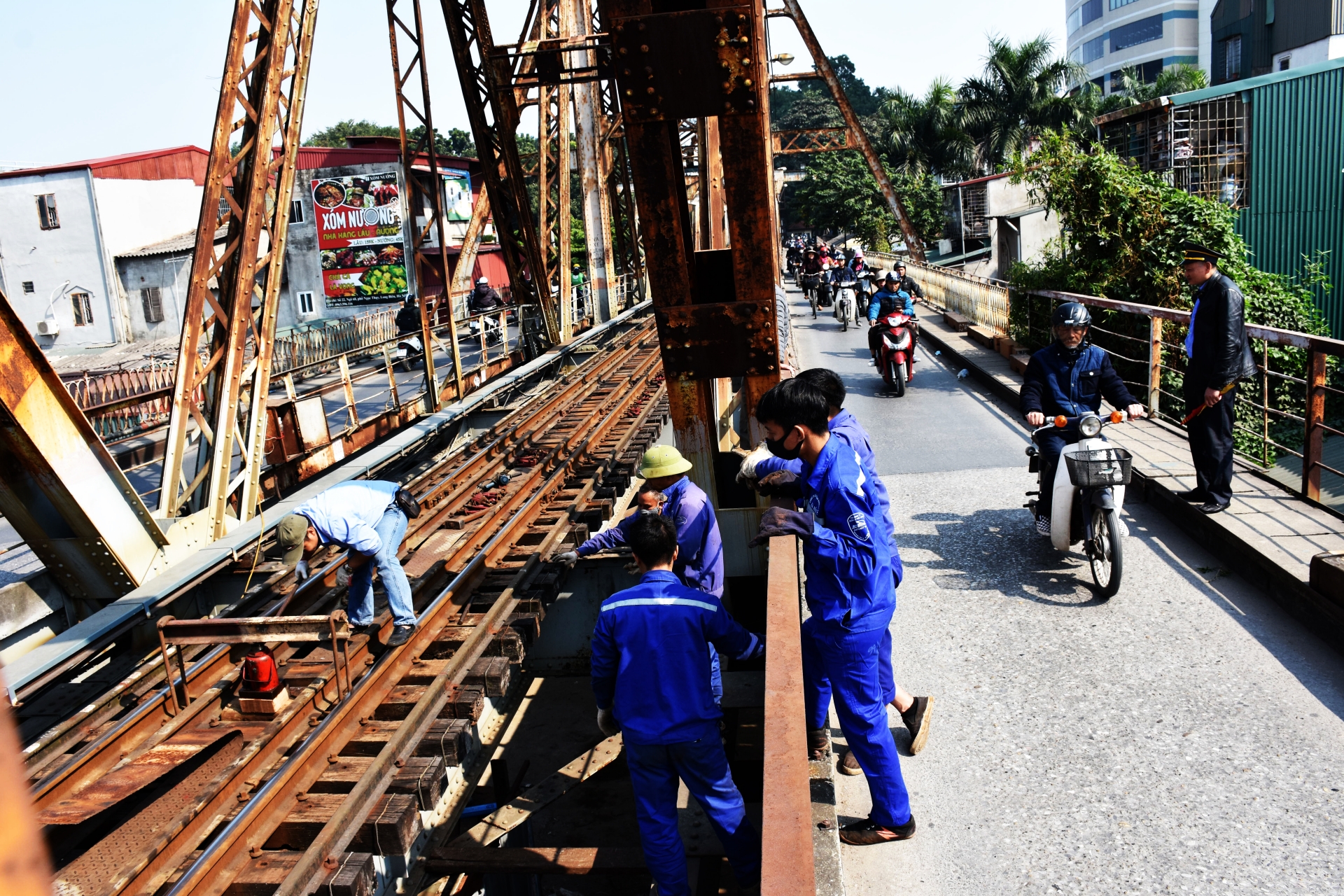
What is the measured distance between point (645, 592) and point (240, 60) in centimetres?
570

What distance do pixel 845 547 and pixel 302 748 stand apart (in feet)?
9.99

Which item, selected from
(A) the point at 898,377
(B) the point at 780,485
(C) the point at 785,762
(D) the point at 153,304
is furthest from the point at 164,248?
(C) the point at 785,762

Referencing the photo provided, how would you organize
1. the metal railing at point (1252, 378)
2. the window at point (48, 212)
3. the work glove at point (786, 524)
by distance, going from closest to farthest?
the work glove at point (786, 524), the metal railing at point (1252, 378), the window at point (48, 212)

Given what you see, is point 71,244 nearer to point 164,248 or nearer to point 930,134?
point 164,248

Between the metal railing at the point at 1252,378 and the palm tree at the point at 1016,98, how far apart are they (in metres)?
32.6

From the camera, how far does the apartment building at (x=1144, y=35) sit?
254 ft

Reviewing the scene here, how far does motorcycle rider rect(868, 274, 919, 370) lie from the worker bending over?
9064 mm

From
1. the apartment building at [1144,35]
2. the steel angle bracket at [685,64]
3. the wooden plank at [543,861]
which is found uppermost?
the apartment building at [1144,35]

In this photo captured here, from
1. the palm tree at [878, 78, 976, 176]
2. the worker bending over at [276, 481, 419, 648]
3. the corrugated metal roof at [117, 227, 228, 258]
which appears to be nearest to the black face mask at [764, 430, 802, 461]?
the worker bending over at [276, 481, 419, 648]

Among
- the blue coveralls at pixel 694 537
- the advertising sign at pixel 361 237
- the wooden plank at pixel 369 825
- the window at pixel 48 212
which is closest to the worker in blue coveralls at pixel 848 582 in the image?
the blue coveralls at pixel 694 537

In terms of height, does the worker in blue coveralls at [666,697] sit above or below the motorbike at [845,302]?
below

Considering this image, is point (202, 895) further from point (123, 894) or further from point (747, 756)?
point (747, 756)

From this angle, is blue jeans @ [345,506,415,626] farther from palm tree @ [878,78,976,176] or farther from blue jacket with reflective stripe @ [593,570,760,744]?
palm tree @ [878,78,976,176]

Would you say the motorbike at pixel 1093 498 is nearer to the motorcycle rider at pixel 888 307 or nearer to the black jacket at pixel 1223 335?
the black jacket at pixel 1223 335
